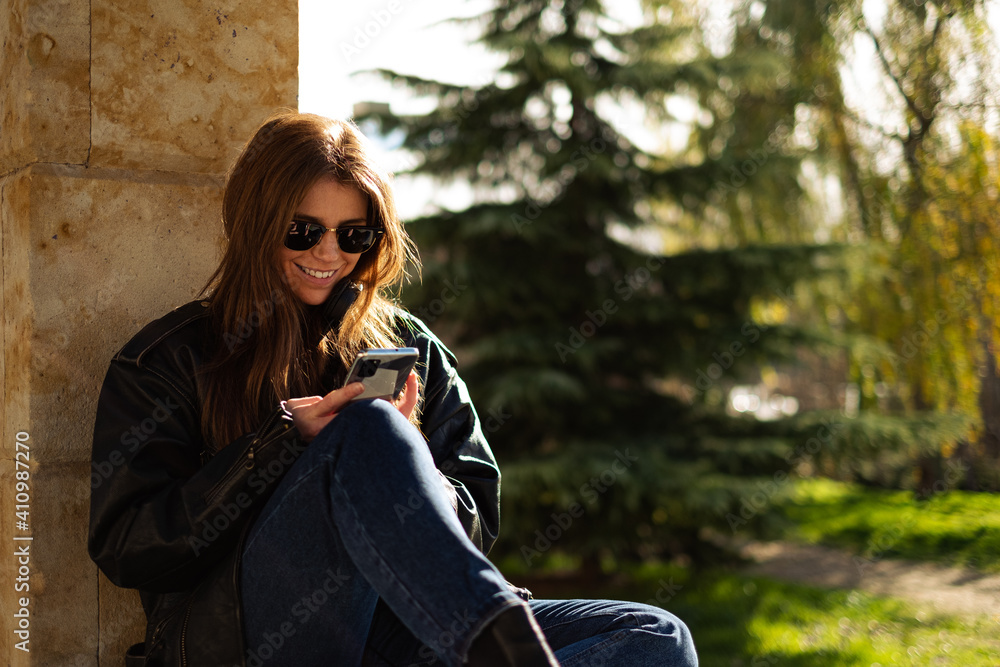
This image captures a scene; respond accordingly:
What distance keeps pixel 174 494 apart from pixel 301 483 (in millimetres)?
288

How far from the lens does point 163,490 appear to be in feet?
5.17

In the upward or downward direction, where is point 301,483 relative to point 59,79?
downward

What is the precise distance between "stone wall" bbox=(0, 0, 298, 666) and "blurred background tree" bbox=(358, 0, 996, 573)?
3.36 meters

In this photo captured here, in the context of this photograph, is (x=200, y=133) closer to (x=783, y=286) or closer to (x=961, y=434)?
(x=783, y=286)

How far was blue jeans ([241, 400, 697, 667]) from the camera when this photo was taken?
1.34 metres

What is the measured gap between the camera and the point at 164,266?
6.63 ft

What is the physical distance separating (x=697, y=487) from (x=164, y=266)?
3.81 m

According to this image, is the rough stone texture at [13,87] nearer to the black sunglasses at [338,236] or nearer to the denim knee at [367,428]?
the black sunglasses at [338,236]

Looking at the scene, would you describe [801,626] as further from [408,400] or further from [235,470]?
[235,470]

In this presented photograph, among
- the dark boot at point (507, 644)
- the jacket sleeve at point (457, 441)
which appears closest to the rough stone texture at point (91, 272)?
the jacket sleeve at point (457, 441)

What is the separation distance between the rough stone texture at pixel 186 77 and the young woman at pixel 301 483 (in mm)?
265

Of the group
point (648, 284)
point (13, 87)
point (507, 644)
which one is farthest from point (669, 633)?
point (648, 284)

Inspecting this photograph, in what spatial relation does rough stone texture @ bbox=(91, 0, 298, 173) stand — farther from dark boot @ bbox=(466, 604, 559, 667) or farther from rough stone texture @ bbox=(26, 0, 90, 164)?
dark boot @ bbox=(466, 604, 559, 667)

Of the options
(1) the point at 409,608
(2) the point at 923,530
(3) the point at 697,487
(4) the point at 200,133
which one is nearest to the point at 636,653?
(1) the point at 409,608
